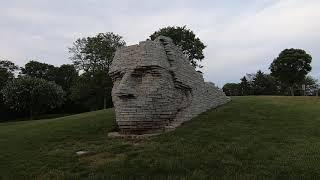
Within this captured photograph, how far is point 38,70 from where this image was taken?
71.1 metres

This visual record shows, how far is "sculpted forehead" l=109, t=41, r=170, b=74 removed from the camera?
18.6 metres

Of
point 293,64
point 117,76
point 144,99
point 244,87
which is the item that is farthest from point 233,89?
point 144,99

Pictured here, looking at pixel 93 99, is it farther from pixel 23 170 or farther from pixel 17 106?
pixel 23 170

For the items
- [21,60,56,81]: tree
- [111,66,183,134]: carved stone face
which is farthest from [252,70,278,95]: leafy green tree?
[111,66,183,134]: carved stone face

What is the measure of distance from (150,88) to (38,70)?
56.3 meters

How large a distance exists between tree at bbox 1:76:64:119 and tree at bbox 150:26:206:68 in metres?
14.7

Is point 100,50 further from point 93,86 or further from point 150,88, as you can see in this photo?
point 150,88

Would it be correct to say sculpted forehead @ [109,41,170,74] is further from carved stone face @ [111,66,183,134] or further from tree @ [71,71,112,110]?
tree @ [71,71,112,110]

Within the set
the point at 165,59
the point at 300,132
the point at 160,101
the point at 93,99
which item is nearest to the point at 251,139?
the point at 300,132

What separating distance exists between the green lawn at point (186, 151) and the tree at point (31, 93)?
30931 mm

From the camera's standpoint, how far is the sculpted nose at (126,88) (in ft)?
59.3

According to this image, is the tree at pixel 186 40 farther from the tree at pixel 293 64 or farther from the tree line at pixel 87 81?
the tree at pixel 293 64

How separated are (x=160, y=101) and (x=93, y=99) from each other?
41.5m

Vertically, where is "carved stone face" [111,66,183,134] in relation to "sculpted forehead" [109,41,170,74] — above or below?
below
